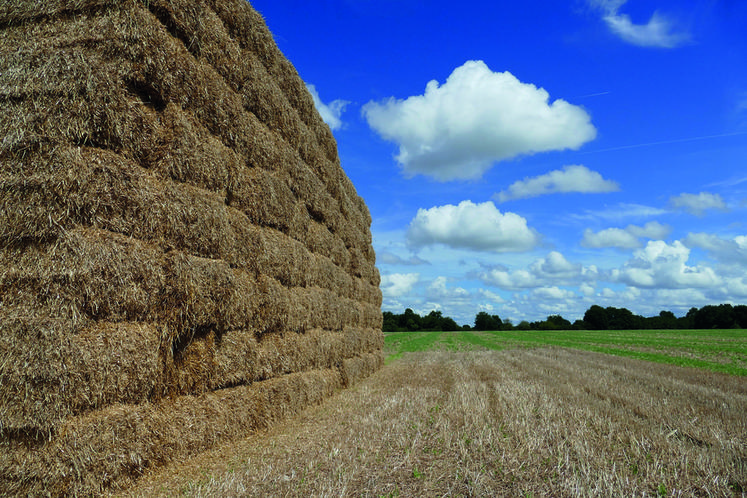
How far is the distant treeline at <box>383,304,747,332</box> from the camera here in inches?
3258

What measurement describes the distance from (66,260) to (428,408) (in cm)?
558

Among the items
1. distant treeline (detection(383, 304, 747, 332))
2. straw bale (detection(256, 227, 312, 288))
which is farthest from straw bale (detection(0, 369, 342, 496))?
distant treeline (detection(383, 304, 747, 332))

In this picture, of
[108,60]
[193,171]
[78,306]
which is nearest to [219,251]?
[193,171]

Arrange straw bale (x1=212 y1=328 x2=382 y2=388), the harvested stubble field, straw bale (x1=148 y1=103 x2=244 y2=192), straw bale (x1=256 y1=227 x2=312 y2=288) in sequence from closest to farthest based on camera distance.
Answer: the harvested stubble field, straw bale (x1=148 y1=103 x2=244 y2=192), straw bale (x1=212 y1=328 x2=382 y2=388), straw bale (x1=256 y1=227 x2=312 y2=288)

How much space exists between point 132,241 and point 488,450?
4.34 metres

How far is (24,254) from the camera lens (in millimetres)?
3580

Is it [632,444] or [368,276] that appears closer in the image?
[632,444]

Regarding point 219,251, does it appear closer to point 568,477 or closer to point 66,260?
point 66,260

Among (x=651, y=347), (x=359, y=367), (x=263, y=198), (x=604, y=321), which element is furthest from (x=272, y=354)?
(x=604, y=321)

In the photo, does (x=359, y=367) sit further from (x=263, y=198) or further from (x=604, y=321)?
(x=604, y=321)

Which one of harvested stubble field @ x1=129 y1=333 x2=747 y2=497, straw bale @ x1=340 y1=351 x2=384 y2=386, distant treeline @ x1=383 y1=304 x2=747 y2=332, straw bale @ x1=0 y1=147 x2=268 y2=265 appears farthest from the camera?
distant treeline @ x1=383 y1=304 x2=747 y2=332

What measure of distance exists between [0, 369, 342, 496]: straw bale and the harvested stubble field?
0.21m

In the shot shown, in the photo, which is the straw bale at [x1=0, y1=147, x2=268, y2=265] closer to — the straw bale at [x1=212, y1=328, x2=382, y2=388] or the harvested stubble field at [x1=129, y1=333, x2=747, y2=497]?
the straw bale at [x1=212, y1=328, x2=382, y2=388]

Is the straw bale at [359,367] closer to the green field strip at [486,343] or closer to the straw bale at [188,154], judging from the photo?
the straw bale at [188,154]
